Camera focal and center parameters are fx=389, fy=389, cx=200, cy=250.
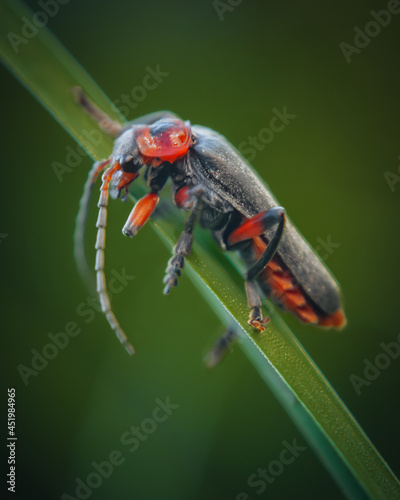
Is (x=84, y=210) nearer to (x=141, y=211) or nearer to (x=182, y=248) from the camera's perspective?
(x=141, y=211)

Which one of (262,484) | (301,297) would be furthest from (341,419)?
(262,484)

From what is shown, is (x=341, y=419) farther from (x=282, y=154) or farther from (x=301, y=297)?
(x=282, y=154)

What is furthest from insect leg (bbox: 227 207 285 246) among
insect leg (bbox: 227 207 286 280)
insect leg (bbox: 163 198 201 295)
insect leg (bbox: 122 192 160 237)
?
insect leg (bbox: 122 192 160 237)

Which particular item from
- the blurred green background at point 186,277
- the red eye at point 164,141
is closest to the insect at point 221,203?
the red eye at point 164,141

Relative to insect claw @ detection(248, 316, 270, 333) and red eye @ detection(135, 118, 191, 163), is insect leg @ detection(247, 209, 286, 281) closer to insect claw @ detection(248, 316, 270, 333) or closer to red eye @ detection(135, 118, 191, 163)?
insect claw @ detection(248, 316, 270, 333)

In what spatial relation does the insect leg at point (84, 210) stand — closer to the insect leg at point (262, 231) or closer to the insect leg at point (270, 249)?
the insect leg at point (262, 231)

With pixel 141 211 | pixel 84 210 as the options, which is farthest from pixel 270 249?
pixel 84 210

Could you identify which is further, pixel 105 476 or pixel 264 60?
pixel 264 60
